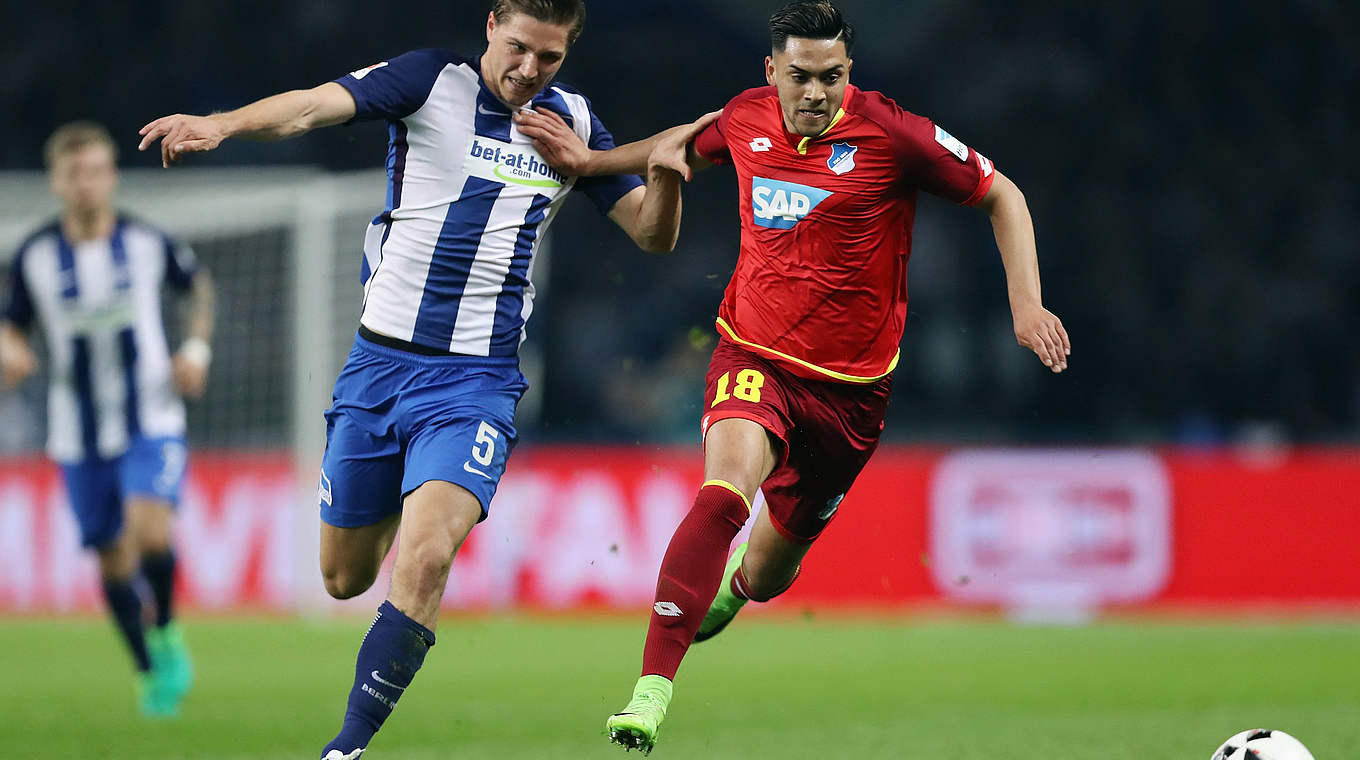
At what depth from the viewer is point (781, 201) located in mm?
5684

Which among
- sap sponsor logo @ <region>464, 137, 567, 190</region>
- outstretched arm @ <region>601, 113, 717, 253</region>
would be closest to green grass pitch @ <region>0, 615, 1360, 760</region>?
outstretched arm @ <region>601, 113, 717, 253</region>

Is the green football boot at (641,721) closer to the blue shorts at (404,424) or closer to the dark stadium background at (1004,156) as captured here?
the blue shorts at (404,424)

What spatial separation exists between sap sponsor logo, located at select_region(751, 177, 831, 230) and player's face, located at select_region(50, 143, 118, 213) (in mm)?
4229

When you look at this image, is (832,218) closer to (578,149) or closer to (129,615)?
(578,149)

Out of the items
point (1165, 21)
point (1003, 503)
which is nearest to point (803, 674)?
point (1003, 503)

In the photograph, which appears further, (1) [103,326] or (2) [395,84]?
(1) [103,326]

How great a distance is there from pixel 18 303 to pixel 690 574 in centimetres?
506

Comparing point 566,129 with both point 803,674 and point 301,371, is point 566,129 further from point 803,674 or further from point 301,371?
point 301,371

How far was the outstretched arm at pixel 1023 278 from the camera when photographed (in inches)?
203

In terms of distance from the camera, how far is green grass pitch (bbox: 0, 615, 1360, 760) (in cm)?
684

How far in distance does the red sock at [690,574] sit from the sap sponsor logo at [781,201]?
102 centimetres

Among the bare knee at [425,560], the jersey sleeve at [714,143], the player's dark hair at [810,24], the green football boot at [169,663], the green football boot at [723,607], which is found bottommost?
the green football boot at [169,663]

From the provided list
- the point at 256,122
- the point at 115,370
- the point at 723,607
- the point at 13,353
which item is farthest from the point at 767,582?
the point at 115,370

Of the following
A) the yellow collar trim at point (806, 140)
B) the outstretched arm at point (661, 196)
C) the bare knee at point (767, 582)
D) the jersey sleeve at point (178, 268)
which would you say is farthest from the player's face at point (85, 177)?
the yellow collar trim at point (806, 140)
